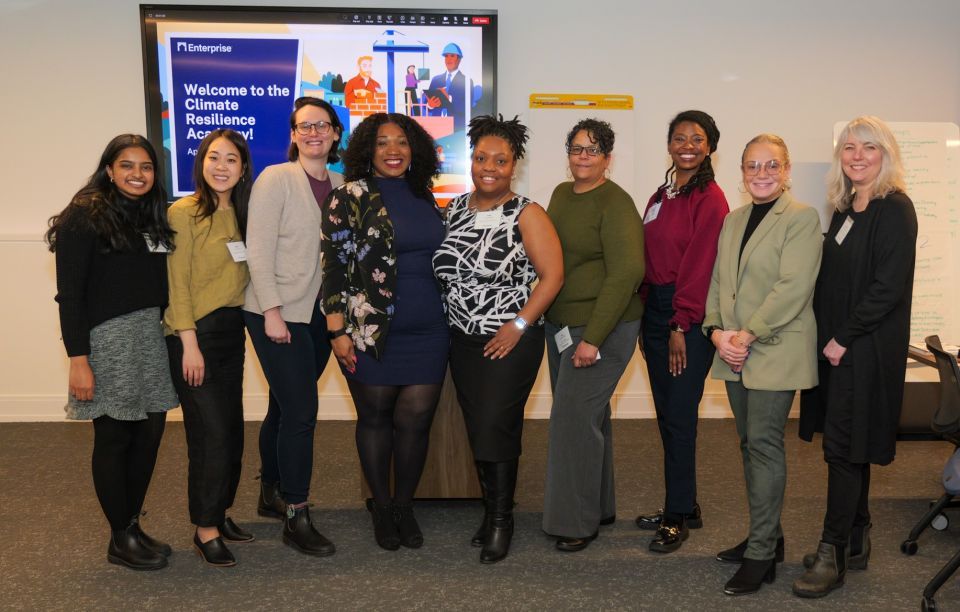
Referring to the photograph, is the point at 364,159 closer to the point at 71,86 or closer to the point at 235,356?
the point at 235,356

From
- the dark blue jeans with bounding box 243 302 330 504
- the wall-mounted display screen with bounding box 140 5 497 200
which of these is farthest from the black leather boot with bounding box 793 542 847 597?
the wall-mounted display screen with bounding box 140 5 497 200

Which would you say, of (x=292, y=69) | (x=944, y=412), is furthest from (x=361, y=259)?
(x=292, y=69)

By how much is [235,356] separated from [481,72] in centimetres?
269

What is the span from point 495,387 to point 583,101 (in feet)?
8.79

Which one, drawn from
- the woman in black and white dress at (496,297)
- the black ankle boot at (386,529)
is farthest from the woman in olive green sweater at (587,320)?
the black ankle boot at (386,529)

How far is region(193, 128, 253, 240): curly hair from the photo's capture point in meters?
2.71

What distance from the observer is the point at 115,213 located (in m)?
2.56

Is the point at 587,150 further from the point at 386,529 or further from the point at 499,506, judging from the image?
the point at 386,529

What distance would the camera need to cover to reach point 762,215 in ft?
8.55

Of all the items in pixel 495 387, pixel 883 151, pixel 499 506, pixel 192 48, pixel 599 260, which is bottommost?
pixel 499 506

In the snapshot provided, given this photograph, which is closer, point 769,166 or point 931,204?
point 769,166

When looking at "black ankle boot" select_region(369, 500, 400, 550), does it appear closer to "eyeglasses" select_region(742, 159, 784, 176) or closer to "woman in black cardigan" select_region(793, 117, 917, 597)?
"woman in black cardigan" select_region(793, 117, 917, 597)

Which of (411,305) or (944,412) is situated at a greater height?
(411,305)

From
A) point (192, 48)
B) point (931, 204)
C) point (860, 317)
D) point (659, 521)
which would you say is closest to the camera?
point (860, 317)
